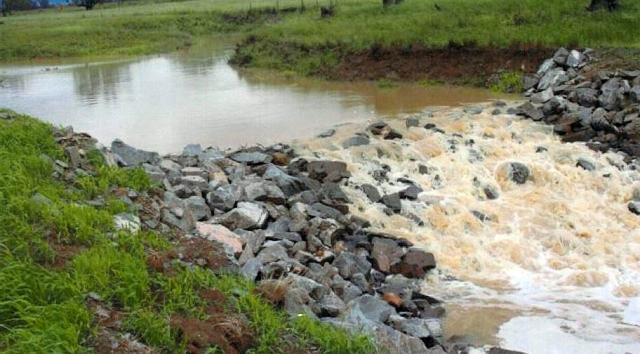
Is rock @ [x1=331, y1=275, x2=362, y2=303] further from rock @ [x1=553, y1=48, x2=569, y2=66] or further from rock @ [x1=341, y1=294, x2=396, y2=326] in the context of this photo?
rock @ [x1=553, y1=48, x2=569, y2=66]

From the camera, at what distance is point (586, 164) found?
13555 millimetres

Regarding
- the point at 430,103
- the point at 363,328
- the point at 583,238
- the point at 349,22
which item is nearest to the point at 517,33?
the point at 430,103

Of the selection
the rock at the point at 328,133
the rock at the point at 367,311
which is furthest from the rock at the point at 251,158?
the rock at the point at 367,311

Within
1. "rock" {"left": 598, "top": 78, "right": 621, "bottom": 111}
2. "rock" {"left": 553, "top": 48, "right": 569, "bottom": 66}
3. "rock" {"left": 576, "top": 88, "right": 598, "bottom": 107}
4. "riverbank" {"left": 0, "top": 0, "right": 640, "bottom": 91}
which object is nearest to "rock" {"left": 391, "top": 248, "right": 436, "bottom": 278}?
"rock" {"left": 598, "top": 78, "right": 621, "bottom": 111}

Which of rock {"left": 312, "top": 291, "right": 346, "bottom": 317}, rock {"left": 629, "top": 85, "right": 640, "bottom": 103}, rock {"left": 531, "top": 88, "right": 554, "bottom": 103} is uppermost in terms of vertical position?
rock {"left": 629, "top": 85, "right": 640, "bottom": 103}

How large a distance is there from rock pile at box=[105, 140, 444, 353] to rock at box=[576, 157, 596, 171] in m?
4.86

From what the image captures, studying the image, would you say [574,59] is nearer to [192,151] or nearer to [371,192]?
[371,192]

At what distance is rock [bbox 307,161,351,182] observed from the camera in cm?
1196

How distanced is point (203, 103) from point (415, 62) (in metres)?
8.09

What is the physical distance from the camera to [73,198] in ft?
24.5

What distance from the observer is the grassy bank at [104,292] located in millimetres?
5062

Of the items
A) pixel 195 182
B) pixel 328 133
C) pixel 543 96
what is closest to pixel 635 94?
pixel 543 96

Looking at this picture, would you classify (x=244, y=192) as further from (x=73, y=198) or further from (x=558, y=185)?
(x=558, y=185)

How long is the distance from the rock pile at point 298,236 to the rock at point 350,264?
0.02 m
